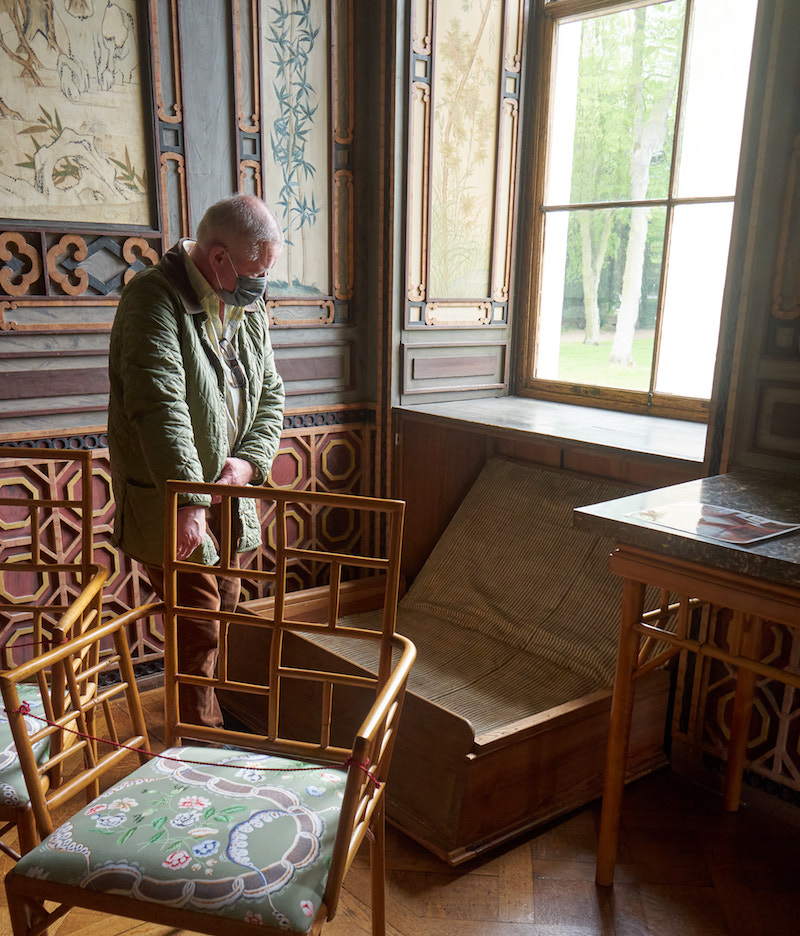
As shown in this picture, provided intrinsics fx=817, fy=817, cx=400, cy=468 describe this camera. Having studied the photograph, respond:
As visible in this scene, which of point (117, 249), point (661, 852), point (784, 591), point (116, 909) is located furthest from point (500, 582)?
point (116, 909)

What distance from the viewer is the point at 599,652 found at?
252 centimetres

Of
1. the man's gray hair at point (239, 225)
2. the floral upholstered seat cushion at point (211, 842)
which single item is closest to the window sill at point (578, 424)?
the man's gray hair at point (239, 225)

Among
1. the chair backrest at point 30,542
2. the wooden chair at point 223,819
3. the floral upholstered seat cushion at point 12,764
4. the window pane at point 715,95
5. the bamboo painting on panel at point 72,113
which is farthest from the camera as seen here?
the window pane at point 715,95

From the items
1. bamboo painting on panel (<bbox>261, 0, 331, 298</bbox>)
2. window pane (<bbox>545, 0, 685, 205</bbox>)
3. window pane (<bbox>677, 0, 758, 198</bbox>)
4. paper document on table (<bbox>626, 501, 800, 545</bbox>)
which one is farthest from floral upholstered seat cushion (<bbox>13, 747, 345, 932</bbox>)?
window pane (<bbox>545, 0, 685, 205</bbox>)

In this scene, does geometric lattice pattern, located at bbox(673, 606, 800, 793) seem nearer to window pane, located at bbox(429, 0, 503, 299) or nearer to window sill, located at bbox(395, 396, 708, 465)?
window sill, located at bbox(395, 396, 708, 465)

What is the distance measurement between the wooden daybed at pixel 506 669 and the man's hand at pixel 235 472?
1.66 ft

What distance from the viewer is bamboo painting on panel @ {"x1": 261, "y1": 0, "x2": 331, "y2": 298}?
272cm

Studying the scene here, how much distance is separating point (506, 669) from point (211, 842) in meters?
1.51

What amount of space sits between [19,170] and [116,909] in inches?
78.3

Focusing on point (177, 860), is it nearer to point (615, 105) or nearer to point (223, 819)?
point (223, 819)

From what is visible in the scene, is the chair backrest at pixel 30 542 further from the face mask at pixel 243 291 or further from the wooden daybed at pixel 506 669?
the face mask at pixel 243 291

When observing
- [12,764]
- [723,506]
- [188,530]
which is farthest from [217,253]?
[723,506]

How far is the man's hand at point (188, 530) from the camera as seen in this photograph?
6.17 ft

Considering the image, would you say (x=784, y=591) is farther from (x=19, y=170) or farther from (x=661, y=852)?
(x=19, y=170)
